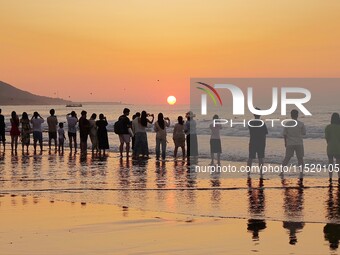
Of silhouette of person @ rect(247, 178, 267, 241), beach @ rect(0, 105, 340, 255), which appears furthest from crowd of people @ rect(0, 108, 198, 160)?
silhouette of person @ rect(247, 178, 267, 241)

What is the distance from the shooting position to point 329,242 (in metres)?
11.5

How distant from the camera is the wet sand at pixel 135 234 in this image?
10.9 m

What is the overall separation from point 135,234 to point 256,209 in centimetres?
400

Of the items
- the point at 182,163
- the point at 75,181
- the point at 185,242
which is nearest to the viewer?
the point at 185,242

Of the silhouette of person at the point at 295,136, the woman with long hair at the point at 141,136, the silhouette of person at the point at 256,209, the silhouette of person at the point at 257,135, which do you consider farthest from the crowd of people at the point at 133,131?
the silhouette of person at the point at 256,209

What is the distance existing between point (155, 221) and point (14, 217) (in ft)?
8.70

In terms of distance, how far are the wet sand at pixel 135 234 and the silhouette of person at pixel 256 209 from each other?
0.06ft

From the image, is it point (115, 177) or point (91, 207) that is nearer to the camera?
point (91, 207)

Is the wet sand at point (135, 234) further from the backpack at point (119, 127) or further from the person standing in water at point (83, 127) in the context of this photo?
the person standing in water at point (83, 127)

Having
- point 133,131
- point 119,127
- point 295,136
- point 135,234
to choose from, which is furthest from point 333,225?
point 119,127

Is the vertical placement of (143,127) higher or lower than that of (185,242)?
higher

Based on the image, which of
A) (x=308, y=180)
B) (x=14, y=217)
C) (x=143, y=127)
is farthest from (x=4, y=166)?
(x=14, y=217)

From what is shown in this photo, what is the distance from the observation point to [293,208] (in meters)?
15.5

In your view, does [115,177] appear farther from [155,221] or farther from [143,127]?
[155,221]
